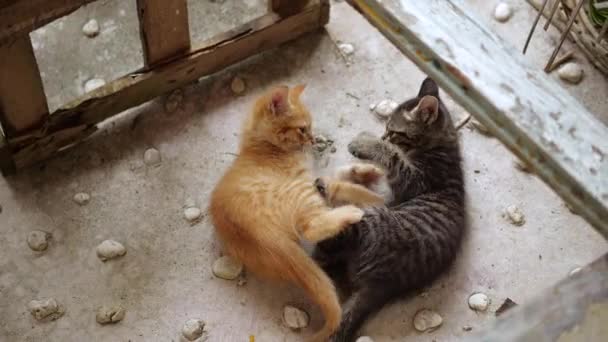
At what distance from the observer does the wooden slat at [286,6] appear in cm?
222

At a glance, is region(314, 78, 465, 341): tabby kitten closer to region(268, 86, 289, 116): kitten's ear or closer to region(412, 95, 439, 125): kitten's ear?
region(412, 95, 439, 125): kitten's ear

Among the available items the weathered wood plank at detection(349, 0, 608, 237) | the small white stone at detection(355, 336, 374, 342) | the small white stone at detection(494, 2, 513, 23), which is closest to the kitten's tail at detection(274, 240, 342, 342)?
the small white stone at detection(355, 336, 374, 342)

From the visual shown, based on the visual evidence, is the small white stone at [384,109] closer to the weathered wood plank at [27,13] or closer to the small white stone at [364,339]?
the small white stone at [364,339]

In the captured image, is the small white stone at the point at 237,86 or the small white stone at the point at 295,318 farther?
the small white stone at the point at 237,86

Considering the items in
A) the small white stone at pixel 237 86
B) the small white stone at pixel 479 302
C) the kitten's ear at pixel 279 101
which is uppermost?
the kitten's ear at pixel 279 101

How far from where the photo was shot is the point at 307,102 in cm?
227

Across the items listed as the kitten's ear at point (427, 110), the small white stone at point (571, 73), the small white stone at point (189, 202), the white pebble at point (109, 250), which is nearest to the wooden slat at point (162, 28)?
the small white stone at point (189, 202)

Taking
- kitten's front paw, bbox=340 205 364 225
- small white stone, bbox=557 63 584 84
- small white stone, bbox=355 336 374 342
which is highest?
kitten's front paw, bbox=340 205 364 225

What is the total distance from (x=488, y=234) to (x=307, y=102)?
66 cm

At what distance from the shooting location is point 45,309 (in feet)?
6.07

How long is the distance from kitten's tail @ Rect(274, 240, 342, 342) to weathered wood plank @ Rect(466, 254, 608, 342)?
2.37 ft

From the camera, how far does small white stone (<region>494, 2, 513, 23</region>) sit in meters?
2.44

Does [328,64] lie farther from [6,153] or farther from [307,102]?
[6,153]

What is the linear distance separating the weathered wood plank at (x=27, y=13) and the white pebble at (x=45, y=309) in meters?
0.65
